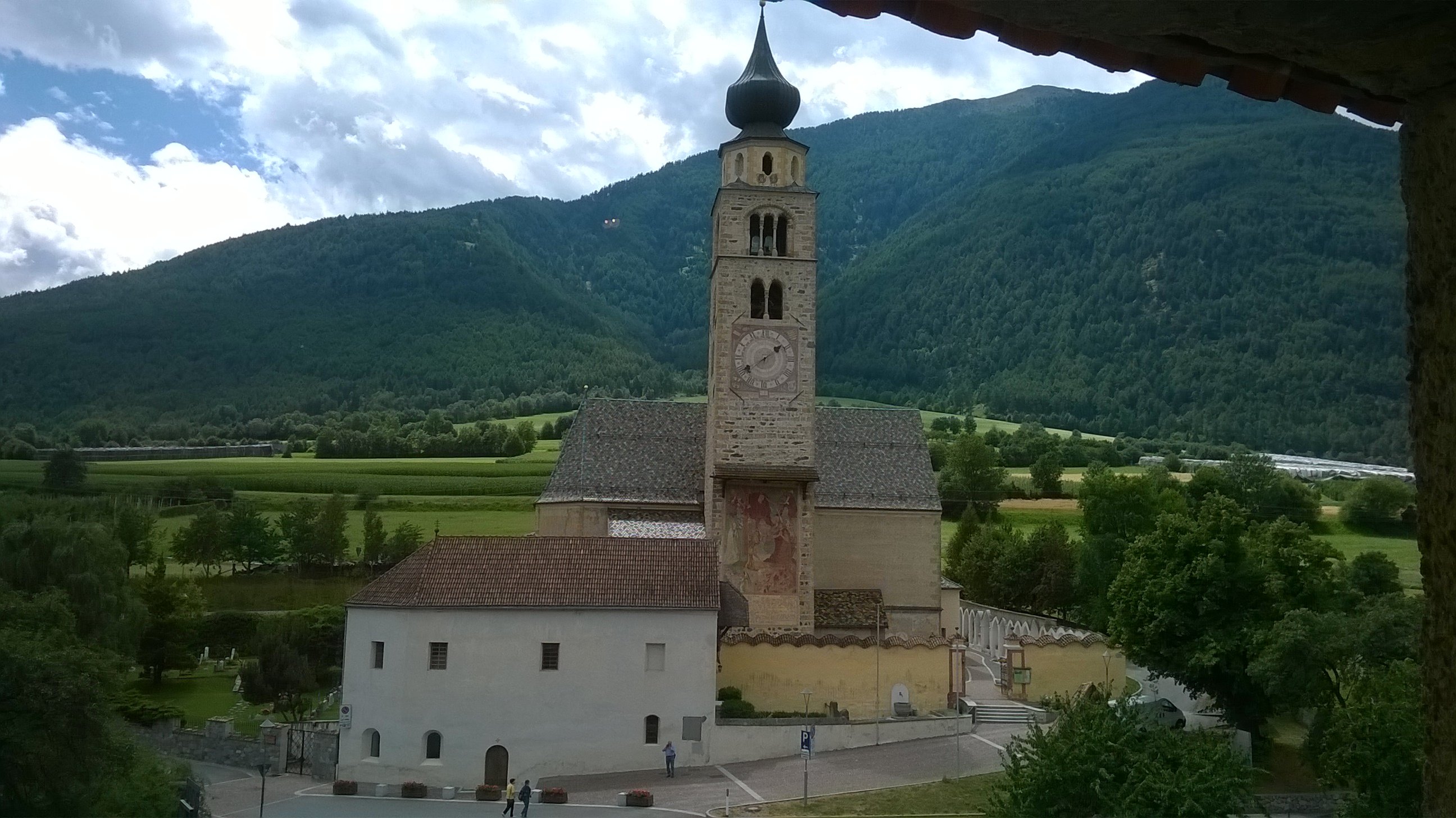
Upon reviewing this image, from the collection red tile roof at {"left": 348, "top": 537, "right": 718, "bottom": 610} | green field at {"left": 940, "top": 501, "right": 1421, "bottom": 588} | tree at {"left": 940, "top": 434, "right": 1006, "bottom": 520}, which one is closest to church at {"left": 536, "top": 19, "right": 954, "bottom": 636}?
red tile roof at {"left": 348, "top": 537, "right": 718, "bottom": 610}

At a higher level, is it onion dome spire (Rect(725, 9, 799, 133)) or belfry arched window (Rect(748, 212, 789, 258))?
onion dome spire (Rect(725, 9, 799, 133))

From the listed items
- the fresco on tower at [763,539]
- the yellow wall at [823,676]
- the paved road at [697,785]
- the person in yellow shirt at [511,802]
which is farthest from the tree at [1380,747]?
the fresco on tower at [763,539]

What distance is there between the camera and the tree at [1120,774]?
1966cm

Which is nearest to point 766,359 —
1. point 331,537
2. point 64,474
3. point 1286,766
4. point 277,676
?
point 1286,766

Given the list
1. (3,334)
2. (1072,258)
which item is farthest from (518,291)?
(1072,258)

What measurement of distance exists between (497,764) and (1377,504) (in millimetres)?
53951

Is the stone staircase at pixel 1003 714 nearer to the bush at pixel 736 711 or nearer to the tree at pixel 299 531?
the bush at pixel 736 711

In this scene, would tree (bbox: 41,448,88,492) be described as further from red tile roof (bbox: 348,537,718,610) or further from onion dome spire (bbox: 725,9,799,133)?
onion dome spire (bbox: 725,9,799,133)

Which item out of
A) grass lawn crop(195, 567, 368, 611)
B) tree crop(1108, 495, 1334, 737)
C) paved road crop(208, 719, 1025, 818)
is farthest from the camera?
grass lawn crop(195, 567, 368, 611)

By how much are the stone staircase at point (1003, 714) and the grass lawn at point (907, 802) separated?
7812mm

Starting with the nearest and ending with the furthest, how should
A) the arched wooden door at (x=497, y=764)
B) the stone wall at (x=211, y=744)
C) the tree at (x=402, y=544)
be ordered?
the arched wooden door at (x=497, y=764), the stone wall at (x=211, y=744), the tree at (x=402, y=544)

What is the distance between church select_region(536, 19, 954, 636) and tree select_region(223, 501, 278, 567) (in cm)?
3370

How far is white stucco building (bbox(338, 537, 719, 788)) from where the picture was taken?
1326 inches

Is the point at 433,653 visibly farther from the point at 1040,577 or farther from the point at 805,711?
the point at 1040,577
